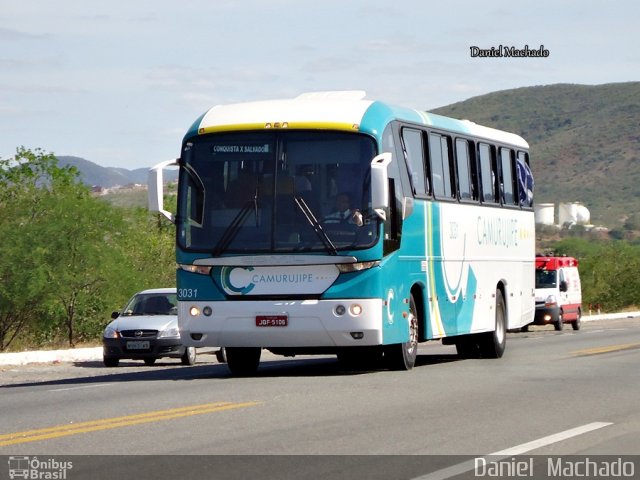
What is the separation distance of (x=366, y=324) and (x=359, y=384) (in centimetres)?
116

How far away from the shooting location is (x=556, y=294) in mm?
45812

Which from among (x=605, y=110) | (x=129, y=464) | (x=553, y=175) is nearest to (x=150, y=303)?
(x=129, y=464)

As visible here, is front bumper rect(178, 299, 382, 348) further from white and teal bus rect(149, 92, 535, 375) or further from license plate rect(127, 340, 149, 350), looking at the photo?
license plate rect(127, 340, 149, 350)

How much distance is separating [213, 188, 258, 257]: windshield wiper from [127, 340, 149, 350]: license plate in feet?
28.6

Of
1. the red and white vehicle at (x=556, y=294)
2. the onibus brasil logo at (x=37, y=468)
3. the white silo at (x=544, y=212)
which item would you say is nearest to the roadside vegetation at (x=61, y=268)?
the red and white vehicle at (x=556, y=294)

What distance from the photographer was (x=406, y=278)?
18.7 meters

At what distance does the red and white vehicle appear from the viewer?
4547 centimetres

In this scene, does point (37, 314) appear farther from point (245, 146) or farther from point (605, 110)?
point (605, 110)

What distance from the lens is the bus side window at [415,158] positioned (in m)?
19.3

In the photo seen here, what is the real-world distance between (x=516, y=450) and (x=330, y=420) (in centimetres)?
237

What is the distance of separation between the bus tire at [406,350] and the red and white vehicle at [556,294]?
2692 cm

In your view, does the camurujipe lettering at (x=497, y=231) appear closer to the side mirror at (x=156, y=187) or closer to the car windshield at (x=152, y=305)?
the side mirror at (x=156, y=187)

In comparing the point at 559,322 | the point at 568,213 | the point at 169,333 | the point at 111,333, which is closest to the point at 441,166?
the point at 169,333

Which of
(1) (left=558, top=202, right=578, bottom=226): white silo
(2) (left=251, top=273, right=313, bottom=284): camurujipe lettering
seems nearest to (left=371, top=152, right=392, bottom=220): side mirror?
(2) (left=251, top=273, right=313, bottom=284): camurujipe lettering
